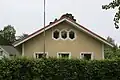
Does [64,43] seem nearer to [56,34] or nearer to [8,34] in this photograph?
[56,34]

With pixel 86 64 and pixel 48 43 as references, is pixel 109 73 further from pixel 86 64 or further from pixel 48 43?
pixel 48 43

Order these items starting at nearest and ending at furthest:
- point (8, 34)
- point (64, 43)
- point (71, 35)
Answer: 1. point (64, 43)
2. point (71, 35)
3. point (8, 34)

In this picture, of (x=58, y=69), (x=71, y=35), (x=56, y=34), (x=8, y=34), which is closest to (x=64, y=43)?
(x=71, y=35)

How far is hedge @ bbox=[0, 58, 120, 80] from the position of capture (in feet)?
52.9

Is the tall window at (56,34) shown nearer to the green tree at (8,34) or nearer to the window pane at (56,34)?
the window pane at (56,34)

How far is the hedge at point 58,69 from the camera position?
A: 16125 millimetres

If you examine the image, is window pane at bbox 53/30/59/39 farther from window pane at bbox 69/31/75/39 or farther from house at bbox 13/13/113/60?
window pane at bbox 69/31/75/39

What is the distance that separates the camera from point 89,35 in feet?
89.7

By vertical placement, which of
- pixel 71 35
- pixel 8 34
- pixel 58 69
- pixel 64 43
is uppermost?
pixel 8 34

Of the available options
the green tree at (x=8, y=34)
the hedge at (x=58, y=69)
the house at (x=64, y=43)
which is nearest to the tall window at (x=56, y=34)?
the house at (x=64, y=43)

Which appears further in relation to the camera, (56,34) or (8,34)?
(8,34)

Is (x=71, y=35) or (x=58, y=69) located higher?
(x=71, y=35)

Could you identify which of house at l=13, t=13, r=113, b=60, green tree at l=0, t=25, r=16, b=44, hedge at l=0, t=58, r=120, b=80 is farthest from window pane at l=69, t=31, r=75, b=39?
green tree at l=0, t=25, r=16, b=44

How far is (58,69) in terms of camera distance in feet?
54.4
